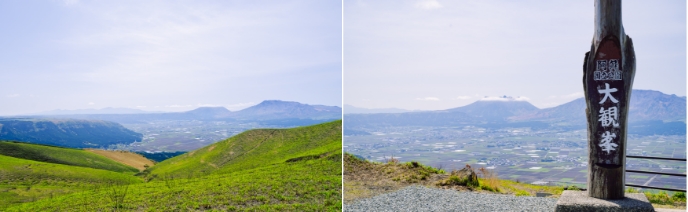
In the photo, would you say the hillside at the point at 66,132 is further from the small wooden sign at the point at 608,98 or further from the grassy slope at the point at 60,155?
the small wooden sign at the point at 608,98

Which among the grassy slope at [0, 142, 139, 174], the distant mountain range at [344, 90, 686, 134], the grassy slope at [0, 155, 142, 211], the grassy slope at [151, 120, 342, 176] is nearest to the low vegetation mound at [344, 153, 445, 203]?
the distant mountain range at [344, 90, 686, 134]

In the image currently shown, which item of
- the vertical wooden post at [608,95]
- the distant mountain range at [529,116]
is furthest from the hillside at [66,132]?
the vertical wooden post at [608,95]

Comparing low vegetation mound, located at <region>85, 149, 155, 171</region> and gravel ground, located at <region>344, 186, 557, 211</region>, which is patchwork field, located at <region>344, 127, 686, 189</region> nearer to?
gravel ground, located at <region>344, 186, 557, 211</region>

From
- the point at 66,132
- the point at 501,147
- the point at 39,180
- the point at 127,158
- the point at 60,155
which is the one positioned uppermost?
the point at 501,147

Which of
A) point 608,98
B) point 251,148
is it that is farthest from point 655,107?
point 251,148

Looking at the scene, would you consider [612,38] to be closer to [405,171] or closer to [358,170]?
[405,171]

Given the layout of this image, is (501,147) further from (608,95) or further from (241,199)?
(608,95)
